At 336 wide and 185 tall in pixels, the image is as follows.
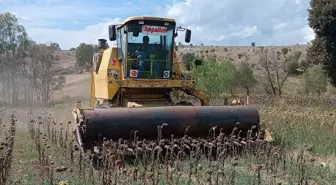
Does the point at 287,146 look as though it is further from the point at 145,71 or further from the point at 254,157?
the point at 145,71

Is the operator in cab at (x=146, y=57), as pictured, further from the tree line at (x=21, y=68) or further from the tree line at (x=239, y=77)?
the tree line at (x=21, y=68)

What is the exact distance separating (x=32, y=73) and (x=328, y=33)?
66.0ft

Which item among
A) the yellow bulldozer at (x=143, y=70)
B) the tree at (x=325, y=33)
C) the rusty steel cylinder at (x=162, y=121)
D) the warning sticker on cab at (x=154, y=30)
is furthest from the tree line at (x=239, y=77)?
the rusty steel cylinder at (x=162, y=121)

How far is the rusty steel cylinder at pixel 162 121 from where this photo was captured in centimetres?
775

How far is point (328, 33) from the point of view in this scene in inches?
1037

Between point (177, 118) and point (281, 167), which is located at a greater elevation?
point (177, 118)

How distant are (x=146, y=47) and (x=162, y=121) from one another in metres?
3.46

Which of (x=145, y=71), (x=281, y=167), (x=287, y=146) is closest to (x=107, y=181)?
(x=281, y=167)

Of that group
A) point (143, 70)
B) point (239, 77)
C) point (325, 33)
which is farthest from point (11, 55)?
point (143, 70)

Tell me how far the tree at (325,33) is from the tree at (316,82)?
5738 mm

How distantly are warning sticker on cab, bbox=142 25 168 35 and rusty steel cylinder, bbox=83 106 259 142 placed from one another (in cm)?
312

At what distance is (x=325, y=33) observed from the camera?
26453 millimetres

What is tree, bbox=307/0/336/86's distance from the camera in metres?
26.0

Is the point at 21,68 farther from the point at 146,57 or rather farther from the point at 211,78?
the point at 146,57
